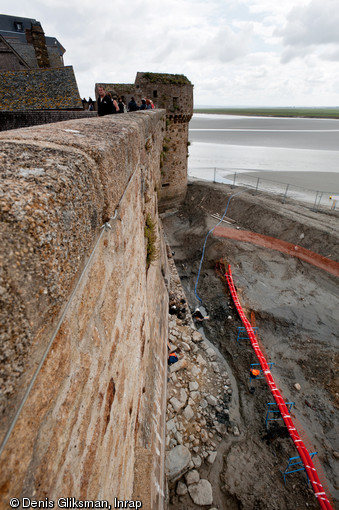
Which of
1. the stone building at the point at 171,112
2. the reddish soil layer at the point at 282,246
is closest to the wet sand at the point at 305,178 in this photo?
the stone building at the point at 171,112

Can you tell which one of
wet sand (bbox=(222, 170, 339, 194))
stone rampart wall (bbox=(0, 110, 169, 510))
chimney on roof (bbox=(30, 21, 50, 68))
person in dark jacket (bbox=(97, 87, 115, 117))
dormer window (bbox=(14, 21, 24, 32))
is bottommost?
wet sand (bbox=(222, 170, 339, 194))

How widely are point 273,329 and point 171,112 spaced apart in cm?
1278

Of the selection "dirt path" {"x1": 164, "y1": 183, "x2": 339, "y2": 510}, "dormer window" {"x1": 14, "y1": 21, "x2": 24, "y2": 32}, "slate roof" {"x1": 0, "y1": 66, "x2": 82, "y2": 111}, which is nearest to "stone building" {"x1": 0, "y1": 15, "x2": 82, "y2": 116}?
"slate roof" {"x1": 0, "y1": 66, "x2": 82, "y2": 111}

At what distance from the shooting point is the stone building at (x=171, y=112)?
14.6m

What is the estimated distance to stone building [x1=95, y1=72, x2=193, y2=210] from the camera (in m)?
14.6

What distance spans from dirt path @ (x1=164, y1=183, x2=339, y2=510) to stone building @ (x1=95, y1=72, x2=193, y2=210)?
215cm

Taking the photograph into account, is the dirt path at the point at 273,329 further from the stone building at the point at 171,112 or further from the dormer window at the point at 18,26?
the dormer window at the point at 18,26

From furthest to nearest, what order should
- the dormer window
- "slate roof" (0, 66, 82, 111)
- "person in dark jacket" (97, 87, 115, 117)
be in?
the dormer window → "slate roof" (0, 66, 82, 111) → "person in dark jacket" (97, 87, 115, 117)

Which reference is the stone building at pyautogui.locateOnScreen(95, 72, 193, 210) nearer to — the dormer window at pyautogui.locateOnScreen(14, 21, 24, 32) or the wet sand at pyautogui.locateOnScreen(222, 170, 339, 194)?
the wet sand at pyautogui.locateOnScreen(222, 170, 339, 194)

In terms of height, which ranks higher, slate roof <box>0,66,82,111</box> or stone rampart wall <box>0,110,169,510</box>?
slate roof <box>0,66,82,111</box>

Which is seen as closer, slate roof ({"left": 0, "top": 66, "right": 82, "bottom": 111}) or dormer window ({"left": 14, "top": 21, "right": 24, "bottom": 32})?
slate roof ({"left": 0, "top": 66, "right": 82, "bottom": 111})

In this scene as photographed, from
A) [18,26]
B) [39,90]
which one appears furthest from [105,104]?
[18,26]

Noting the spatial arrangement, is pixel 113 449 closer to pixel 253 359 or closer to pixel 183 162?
pixel 253 359

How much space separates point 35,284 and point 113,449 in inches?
58.1
